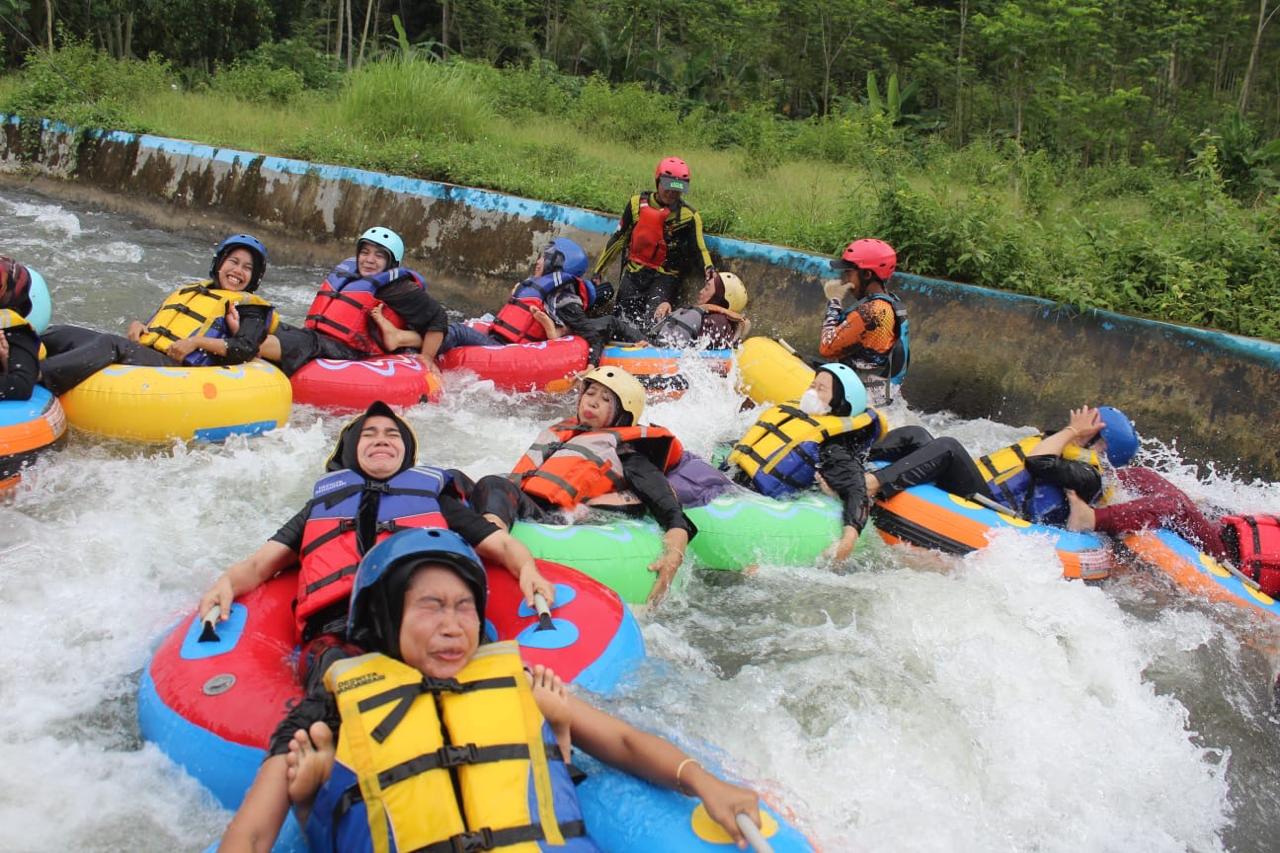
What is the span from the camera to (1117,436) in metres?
5.65

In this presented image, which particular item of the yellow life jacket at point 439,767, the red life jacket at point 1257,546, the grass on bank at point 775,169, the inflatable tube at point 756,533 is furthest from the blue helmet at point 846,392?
the yellow life jacket at point 439,767

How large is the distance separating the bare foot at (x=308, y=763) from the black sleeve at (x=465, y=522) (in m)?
1.23

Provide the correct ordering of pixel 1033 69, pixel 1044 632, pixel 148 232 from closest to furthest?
pixel 1044 632 < pixel 148 232 < pixel 1033 69

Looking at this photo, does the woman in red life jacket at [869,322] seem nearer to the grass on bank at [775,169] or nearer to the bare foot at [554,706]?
the grass on bank at [775,169]

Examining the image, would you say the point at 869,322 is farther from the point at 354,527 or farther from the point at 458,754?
the point at 458,754

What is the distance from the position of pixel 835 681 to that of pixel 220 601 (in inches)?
89.9

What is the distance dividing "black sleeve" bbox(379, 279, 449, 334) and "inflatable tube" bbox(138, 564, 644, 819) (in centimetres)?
368

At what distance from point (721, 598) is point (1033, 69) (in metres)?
13.4

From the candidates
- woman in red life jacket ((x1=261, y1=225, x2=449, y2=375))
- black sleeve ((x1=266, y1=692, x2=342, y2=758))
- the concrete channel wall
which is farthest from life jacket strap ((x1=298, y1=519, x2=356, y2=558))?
the concrete channel wall

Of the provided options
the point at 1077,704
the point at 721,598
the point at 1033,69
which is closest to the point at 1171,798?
the point at 1077,704

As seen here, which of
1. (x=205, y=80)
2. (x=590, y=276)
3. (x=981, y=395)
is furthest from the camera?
(x=205, y=80)

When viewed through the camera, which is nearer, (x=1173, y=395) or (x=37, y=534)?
(x=37, y=534)

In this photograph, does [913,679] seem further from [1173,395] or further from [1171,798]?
[1173,395]

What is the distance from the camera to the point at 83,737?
11.1 ft
